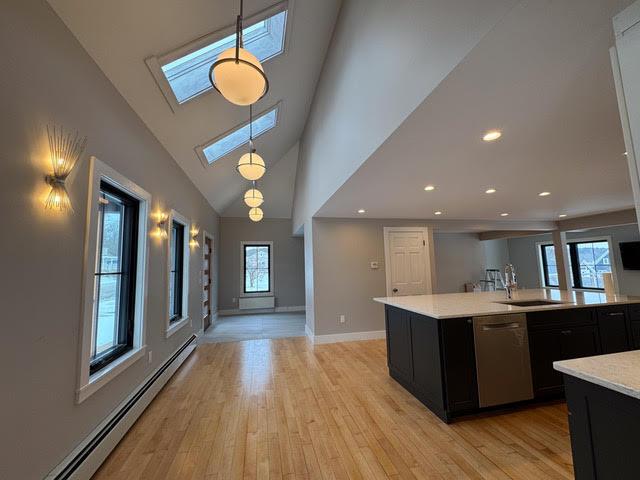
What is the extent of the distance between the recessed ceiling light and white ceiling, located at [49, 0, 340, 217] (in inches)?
91.2

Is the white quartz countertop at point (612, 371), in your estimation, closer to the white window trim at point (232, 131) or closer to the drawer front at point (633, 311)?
the drawer front at point (633, 311)

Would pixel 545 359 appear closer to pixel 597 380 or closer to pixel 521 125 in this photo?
pixel 597 380

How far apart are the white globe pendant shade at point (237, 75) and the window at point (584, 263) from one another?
924 centimetres

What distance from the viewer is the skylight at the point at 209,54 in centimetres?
279

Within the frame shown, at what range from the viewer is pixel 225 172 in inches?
220

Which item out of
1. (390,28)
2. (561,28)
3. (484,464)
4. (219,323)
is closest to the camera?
(561,28)

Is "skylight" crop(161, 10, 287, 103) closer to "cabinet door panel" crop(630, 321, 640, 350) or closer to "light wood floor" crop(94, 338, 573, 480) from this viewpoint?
"light wood floor" crop(94, 338, 573, 480)

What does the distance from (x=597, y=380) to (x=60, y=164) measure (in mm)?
2860

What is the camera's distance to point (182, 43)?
246cm

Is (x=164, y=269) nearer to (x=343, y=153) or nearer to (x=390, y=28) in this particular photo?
(x=343, y=153)

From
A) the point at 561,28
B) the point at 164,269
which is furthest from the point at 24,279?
the point at 561,28

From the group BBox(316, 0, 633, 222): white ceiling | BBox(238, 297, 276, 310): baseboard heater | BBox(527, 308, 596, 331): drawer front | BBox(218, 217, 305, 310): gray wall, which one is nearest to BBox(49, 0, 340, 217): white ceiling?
BBox(316, 0, 633, 222): white ceiling

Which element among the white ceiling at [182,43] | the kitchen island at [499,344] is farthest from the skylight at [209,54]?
the kitchen island at [499,344]

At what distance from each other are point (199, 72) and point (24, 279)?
2553 mm
